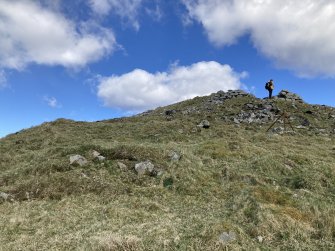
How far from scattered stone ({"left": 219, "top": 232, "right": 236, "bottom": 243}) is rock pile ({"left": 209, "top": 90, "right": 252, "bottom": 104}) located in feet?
127

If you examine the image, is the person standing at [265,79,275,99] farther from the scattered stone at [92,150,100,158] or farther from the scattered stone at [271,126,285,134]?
the scattered stone at [92,150,100,158]

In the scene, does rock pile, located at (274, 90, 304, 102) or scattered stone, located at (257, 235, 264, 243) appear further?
rock pile, located at (274, 90, 304, 102)

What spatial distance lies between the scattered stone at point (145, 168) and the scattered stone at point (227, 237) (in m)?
8.11

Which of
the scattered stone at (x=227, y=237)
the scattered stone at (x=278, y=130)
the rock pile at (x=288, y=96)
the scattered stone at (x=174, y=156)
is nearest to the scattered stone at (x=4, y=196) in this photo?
the scattered stone at (x=174, y=156)

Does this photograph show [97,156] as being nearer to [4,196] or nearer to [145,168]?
[145,168]

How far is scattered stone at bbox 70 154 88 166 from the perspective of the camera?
2064 cm

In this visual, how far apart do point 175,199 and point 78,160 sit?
6608 mm

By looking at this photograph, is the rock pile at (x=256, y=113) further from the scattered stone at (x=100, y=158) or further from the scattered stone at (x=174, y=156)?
the scattered stone at (x=100, y=158)

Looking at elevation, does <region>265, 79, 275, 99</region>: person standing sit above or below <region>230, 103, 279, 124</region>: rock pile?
above

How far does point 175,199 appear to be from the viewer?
1698 centimetres

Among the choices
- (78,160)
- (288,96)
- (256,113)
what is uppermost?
(288,96)

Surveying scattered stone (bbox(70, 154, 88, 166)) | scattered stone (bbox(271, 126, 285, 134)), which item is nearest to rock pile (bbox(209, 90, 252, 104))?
scattered stone (bbox(271, 126, 285, 134))

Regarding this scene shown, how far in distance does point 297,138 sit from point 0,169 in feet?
78.5

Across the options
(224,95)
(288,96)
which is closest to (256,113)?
(224,95)
